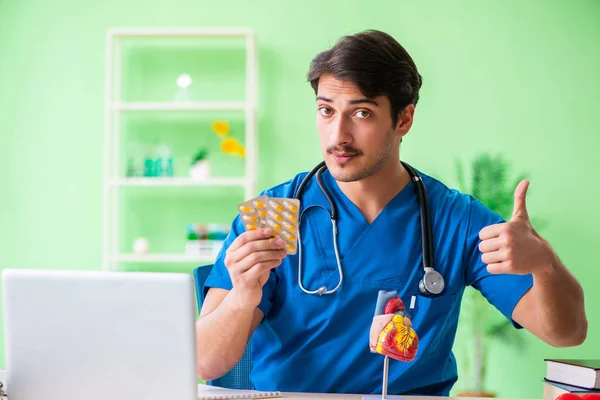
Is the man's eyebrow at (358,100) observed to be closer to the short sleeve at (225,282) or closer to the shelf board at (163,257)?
the short sleeve at (225,282)

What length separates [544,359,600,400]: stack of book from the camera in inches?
56.2

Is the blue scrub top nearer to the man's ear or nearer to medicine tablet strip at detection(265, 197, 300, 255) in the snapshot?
the man's ear

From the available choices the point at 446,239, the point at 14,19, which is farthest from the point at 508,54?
the point at 14,19

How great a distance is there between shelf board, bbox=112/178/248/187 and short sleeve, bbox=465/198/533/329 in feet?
6.29

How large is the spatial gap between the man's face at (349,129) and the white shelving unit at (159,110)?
1.86 meters

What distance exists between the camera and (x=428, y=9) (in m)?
3.72

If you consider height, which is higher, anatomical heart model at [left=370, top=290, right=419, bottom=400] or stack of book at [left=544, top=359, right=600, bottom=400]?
anatomical heart model at [left=370, top=290, right=419, bottom=400]

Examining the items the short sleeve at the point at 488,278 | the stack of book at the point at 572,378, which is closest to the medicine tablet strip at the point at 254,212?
the short sleeve at the point at 488,278

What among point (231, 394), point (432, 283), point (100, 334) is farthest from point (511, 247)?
point (100, 334)

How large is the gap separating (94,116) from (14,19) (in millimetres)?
647

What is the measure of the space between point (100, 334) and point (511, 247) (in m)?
0.74

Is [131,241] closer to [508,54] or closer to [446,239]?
[508,54]

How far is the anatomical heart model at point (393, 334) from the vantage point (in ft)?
4.10

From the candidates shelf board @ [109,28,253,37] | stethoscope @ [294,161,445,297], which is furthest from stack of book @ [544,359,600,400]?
shelf board @ [109,28,253,37]
